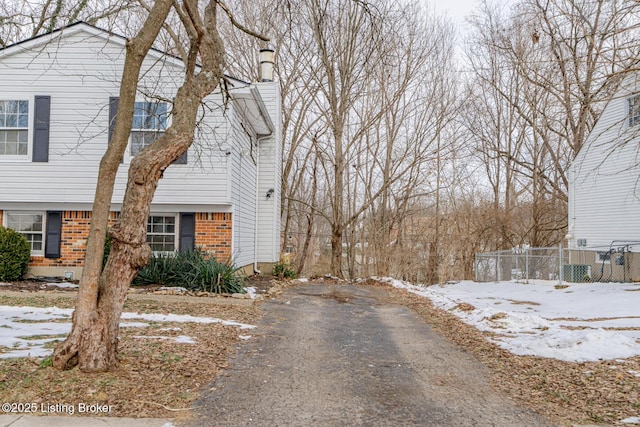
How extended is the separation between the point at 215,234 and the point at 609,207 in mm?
14498

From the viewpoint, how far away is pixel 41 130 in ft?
39.0

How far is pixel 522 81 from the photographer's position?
81.7 ft

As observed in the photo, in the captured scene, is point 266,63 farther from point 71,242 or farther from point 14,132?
point 71,242

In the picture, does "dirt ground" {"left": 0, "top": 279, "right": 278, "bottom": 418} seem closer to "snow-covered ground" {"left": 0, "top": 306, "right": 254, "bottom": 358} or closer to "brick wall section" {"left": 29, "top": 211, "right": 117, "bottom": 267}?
"snow-covered ground" {"left": 0, "top": 306, "right": 254, "bottom": 358}

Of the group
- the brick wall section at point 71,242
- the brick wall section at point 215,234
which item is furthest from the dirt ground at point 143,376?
the brick wall section at point 71,242

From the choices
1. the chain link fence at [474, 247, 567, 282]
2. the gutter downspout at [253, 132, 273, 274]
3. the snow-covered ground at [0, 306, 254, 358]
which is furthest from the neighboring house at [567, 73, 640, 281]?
the snow-covered ground at [0, 306, 254, 358]

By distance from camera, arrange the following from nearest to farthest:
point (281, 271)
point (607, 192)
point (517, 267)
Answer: point (281, 271) → point (517, 267) → point (607, 192)

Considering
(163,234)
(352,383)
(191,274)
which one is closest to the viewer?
(352,383)

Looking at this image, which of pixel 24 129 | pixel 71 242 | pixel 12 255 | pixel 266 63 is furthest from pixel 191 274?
pixel 266 63

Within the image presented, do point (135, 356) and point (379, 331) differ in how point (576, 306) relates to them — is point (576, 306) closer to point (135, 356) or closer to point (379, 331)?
point (379, 331)

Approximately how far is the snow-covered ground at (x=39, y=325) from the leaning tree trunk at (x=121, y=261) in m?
0.94

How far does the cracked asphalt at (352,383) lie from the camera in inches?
156

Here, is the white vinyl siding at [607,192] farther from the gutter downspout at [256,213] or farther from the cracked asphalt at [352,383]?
the cracked asphalt at [352,383]

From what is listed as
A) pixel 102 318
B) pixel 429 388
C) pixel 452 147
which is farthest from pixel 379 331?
pixel 452 147
